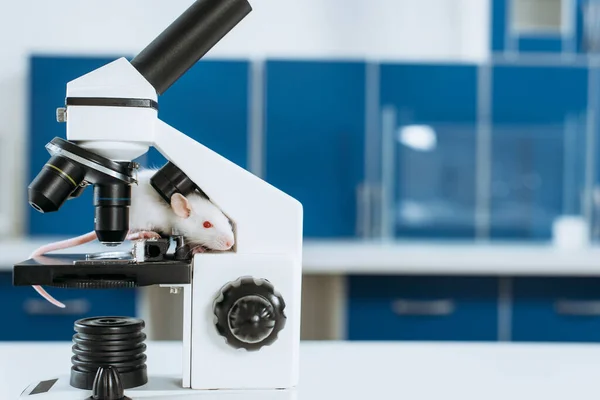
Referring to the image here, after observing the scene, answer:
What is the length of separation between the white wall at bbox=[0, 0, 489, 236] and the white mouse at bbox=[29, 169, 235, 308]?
8.06 ft

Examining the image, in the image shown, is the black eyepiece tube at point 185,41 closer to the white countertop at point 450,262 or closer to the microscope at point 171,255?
the microscope at point 171,255

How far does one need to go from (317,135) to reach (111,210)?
2.18 metres

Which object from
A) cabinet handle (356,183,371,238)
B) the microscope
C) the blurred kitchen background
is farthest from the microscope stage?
cabinet handle (356,183,371,238)

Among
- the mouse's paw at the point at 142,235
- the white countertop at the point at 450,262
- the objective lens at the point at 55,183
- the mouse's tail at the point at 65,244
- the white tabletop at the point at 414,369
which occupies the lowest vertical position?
the white tabletop at the point at 414,369

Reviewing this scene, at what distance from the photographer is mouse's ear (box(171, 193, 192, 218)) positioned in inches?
31.2

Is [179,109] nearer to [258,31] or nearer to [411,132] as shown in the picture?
[258,31]

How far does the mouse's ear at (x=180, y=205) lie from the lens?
0.79 m

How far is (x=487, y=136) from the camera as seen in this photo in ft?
9.66

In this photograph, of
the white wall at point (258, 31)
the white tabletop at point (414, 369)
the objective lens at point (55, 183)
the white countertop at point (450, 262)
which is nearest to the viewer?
the objective lens at point (55, 183)

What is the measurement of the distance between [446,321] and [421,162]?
0.73 m

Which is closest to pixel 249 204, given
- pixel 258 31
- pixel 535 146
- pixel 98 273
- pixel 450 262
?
pixel 98 273

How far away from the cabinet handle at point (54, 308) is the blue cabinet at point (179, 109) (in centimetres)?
44

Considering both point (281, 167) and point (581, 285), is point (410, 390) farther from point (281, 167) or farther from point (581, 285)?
point (281, 167)

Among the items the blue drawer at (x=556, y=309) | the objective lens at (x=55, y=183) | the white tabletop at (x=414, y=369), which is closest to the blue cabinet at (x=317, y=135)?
the blue drawer at (x=556, y=309)
